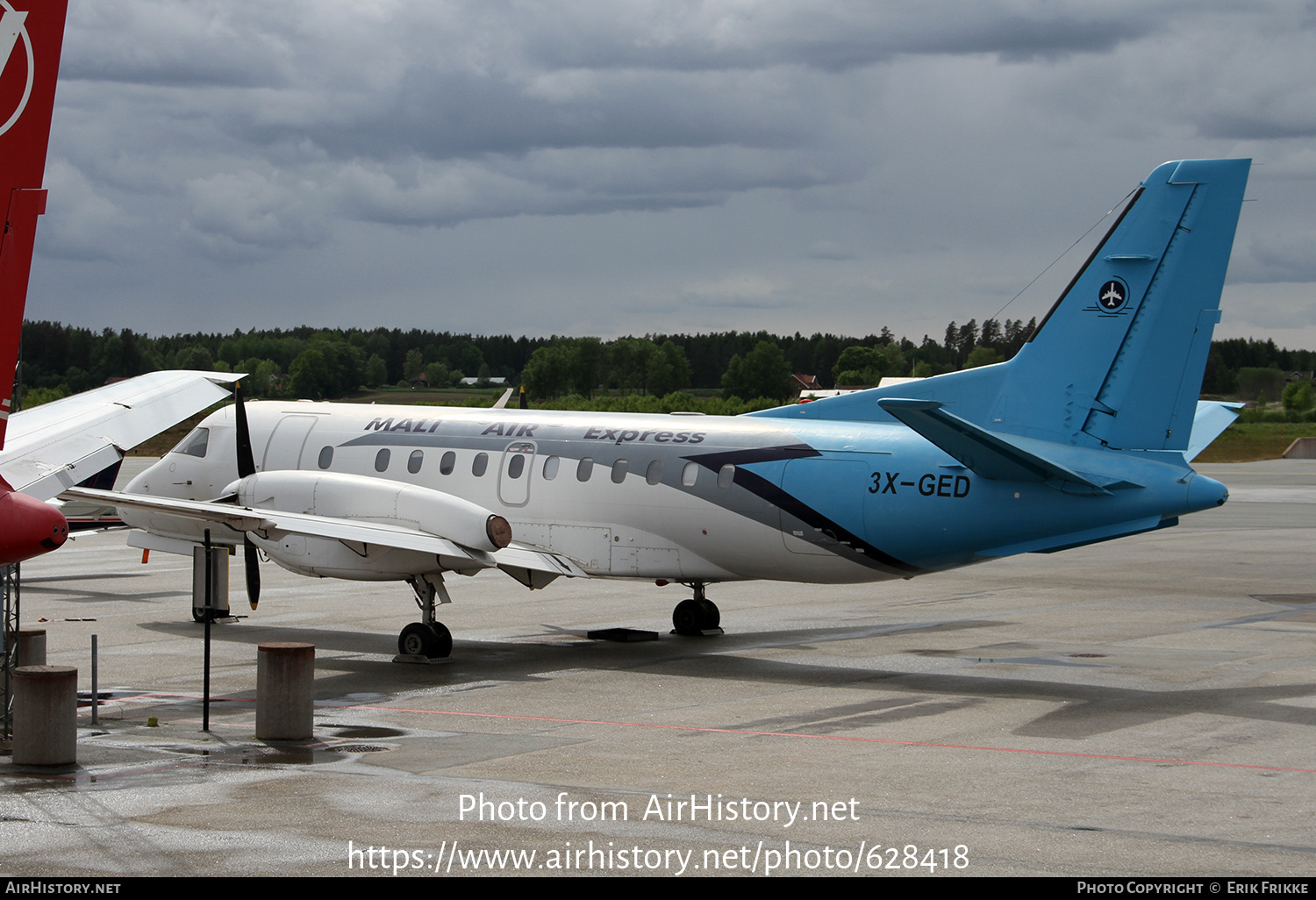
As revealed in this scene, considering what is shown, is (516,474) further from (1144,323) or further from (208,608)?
(1144,323)

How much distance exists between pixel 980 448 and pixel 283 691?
8598 mm

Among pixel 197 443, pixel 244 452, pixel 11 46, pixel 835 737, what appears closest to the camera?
pixel 11 46

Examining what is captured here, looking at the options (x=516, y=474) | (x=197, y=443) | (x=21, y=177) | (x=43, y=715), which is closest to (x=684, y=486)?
(x=516, y=474)

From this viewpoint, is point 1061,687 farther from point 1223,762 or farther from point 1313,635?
point 1313,635

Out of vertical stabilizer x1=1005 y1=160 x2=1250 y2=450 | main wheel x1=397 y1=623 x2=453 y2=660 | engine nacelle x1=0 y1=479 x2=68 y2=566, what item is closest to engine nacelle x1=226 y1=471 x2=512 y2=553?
main wheel x1=397 y1=623 x2=453 y2=660

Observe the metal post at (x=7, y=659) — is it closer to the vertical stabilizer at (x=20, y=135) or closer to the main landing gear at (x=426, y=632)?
the main landing gear at (x=426, y=632)

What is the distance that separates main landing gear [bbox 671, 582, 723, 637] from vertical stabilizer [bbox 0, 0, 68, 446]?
14537 mm

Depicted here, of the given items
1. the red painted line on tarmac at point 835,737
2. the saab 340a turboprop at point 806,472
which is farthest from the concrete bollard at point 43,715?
the saab 340a turboprop at point 806,472

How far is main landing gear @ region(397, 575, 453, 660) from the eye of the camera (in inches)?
709

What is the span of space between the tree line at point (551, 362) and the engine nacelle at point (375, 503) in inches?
2105

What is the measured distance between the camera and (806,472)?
17.8 m

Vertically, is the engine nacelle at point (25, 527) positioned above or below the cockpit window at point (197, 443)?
below

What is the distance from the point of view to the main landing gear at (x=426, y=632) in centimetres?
1802

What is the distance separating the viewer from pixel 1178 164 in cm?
1567
